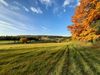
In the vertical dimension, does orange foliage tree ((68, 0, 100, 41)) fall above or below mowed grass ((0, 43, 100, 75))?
above

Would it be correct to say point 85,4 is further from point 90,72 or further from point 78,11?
point 90,72

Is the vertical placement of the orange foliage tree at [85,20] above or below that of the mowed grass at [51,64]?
above

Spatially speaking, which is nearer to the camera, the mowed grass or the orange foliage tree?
the mowed grass

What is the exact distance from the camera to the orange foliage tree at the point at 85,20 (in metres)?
22.3

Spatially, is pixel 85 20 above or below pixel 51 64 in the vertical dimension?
above

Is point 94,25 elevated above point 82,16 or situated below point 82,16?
below

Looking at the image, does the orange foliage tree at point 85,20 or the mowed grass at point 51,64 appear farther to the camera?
the orange foliage tree at point 85,20

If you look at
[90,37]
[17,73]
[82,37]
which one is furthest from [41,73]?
[82,37]

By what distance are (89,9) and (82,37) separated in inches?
181

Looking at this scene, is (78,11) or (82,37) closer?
(82,37)

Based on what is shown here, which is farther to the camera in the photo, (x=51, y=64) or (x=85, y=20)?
(x=85, y=20)

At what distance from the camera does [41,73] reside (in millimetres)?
10602

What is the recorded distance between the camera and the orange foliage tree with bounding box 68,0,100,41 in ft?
73.0

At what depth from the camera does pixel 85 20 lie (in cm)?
2391
